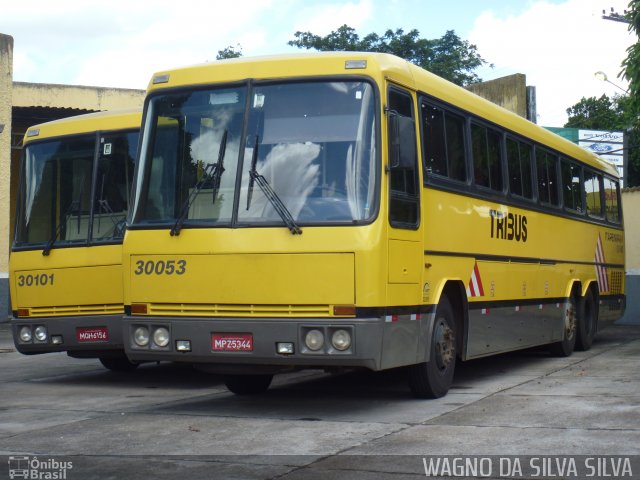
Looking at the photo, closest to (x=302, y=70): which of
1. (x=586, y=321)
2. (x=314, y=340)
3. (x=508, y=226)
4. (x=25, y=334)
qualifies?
(x=314, y=340)

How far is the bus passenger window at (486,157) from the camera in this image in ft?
40.3

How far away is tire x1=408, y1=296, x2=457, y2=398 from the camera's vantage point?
421 inches

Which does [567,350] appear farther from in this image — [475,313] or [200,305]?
[200,305]

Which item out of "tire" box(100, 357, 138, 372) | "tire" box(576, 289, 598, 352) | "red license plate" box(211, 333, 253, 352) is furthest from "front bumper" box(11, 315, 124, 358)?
"tire" box(576, 289, 598, 352)

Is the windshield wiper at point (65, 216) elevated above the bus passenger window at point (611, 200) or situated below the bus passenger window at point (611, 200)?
below

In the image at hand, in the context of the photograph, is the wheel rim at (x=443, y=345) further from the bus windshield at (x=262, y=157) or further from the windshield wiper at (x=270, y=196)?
the windshield wiper at (x=270, y=196)

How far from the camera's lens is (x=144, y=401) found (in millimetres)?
11461

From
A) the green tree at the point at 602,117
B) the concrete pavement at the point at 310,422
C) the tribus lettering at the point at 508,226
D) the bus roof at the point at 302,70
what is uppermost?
the green tree at the point at 602,117

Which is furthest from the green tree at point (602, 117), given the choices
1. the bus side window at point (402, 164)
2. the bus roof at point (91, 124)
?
the bus side window at point (402, 164)

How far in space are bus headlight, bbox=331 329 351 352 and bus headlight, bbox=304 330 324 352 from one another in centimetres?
10

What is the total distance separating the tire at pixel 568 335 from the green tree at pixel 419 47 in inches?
1699

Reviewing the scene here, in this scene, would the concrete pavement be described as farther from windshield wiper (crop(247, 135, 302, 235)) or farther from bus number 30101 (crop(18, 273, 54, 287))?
windshield wiper (crop(247, 135, 302, 235))

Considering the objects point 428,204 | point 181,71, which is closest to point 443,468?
point 428,204

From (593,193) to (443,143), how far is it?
26.3ft
